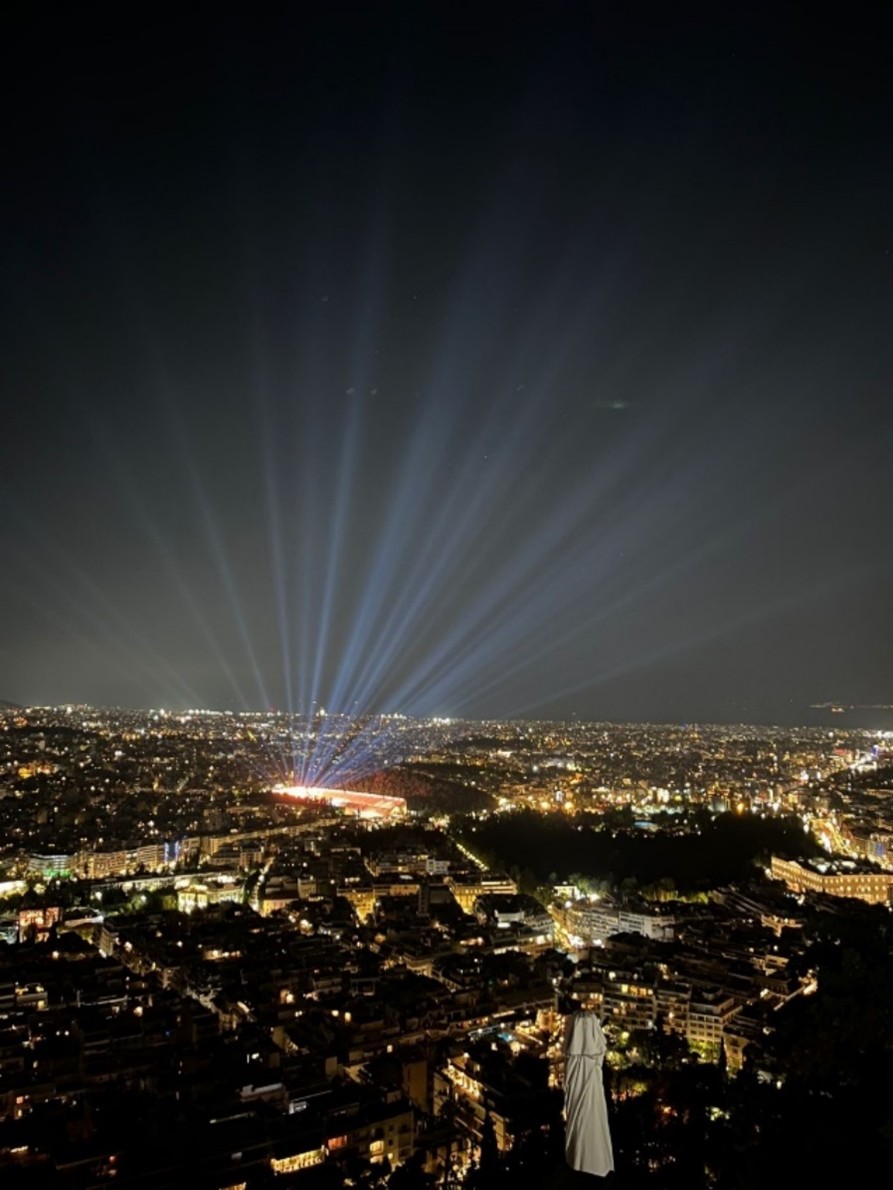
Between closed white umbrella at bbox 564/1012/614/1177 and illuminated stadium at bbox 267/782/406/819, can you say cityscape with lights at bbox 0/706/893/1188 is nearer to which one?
closed white umbrella at bbox 564/1012/614/1177

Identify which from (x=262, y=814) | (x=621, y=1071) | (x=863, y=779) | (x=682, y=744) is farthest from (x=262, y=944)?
(x=682, y=744)

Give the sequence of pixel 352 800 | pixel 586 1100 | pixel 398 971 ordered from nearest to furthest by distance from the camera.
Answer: pixel 586 1100 → pixel 398 971 → pixel 352 800

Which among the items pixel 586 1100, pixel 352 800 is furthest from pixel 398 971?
pixel 352 800

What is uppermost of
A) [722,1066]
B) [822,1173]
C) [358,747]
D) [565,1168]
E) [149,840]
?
[358,747]

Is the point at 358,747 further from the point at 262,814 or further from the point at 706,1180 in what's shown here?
the point at 706,1180

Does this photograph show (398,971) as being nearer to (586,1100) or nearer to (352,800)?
(586,1100)

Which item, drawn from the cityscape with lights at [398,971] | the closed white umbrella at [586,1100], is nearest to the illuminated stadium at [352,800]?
the cityscape with lights at [398,971]
